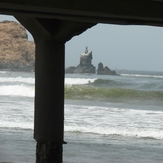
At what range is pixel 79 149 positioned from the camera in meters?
12.3

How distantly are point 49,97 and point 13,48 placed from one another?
91.0 metres

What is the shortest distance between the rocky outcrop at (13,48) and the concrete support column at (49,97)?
275 ft

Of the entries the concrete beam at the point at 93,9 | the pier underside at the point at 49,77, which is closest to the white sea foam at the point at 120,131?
the pier underside at the point at 49,77

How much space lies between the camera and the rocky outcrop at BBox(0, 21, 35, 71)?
93.6 m

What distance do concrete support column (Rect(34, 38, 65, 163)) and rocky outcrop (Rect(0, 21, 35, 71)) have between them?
3305 inches

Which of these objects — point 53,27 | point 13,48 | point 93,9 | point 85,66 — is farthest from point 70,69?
point 93,9

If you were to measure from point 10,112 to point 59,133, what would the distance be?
13194mm

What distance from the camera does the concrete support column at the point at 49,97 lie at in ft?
24.7

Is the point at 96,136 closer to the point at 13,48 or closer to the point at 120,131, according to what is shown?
the point at 120,131

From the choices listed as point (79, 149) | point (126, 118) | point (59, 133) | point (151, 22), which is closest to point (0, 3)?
point (151, 22)

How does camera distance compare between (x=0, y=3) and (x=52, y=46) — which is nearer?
(x=0, y=3)

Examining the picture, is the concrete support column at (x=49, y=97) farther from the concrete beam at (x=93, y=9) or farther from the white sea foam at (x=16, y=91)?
A: the white sea foam at (x=16, y=91)

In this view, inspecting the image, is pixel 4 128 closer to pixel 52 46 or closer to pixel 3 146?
pixel 3 146

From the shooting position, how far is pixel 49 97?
7.54 metres
